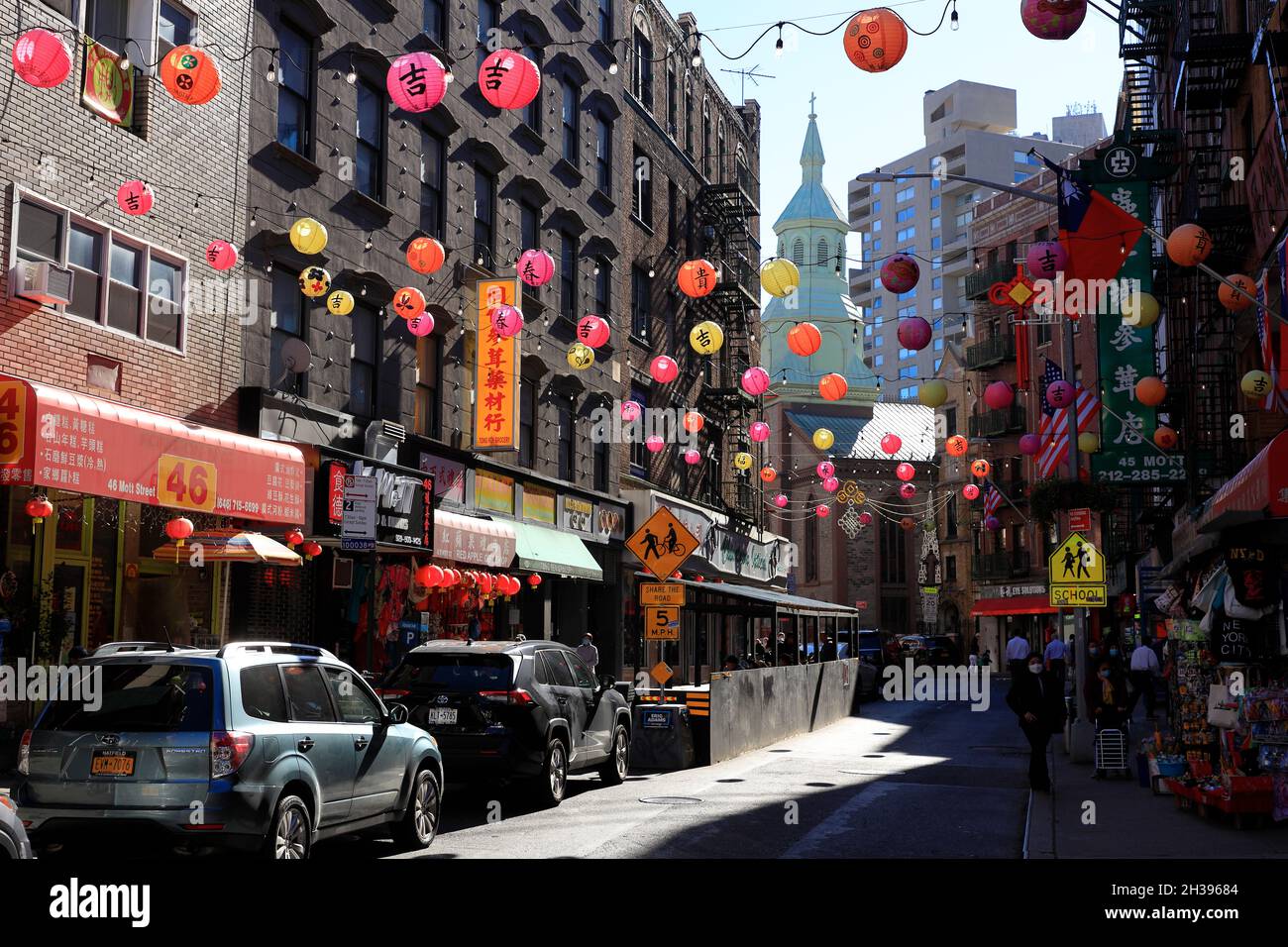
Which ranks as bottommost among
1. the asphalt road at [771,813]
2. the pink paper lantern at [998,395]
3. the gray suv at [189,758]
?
the asphalt road at [771,813]

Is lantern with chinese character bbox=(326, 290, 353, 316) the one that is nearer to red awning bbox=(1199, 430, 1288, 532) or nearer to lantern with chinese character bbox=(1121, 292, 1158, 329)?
red awning bbox=(1199, 430, 1288, 532)

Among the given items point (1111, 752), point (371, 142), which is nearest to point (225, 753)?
point (1111, 752)

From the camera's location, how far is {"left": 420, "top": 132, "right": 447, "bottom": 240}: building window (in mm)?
25688

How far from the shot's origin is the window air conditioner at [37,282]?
614 inches

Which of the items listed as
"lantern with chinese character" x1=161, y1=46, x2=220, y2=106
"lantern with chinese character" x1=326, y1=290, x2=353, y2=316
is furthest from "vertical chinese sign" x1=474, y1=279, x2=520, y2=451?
"lantern with chinese character" x1=161, y1=46, x2=220, y2=106

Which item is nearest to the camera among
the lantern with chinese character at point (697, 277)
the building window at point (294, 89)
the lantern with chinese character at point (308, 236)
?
the lantern with chinese character at point (308, 236)

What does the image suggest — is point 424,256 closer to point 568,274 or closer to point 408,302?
point 408,302

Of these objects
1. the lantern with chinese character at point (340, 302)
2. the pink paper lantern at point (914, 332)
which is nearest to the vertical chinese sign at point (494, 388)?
the lantern with chinese character at point (340, 302)

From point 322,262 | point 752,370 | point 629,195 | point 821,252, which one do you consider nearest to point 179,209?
point 322,262

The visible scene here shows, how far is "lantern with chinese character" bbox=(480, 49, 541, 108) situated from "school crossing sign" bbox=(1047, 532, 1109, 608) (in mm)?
10278

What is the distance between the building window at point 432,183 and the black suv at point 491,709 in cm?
1303

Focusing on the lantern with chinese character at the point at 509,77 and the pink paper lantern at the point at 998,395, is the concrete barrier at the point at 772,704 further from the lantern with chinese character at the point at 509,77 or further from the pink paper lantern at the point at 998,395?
the lantern with chinese character at the point at 509,77

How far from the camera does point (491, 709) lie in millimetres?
13945

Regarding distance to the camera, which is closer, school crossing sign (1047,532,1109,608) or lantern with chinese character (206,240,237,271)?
lantern with chinese character (206,240,237,271)
